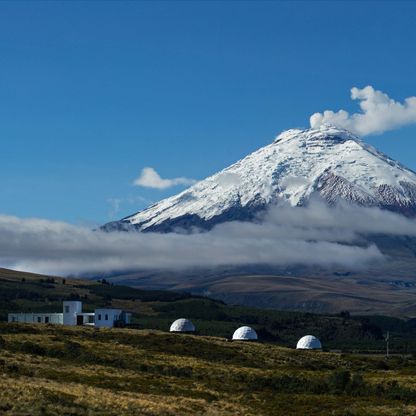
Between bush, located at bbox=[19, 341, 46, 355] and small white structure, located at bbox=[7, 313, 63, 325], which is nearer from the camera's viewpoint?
bush, located at bbox=[19, 341, 46, 355]

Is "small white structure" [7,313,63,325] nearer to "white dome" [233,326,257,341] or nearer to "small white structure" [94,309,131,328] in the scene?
"small white structure" [94,309,131,328]

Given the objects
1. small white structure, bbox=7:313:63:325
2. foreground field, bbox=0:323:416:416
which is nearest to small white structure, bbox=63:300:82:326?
small white structure, bbox=7:313:63:325

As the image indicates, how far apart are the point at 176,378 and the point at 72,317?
96.6m

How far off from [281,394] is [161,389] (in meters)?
12.4

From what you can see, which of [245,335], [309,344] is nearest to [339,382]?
[309,344]

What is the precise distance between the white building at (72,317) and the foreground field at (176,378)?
142 ft

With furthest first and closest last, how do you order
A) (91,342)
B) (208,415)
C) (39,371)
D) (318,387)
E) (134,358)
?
(91,342) < (134,358) < (318,387) < (39,371) < (208,415)

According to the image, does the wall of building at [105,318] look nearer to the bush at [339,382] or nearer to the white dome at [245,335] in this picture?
the white dome at [245,335]

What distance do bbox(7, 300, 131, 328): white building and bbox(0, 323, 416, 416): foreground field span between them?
43183mm

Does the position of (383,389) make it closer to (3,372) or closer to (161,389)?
(161,389)

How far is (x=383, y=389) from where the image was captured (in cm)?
9294

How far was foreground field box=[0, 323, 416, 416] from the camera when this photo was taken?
6488 cm

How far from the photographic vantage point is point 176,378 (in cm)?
9050

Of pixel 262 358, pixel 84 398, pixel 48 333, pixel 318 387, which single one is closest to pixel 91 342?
pixel 48 333
